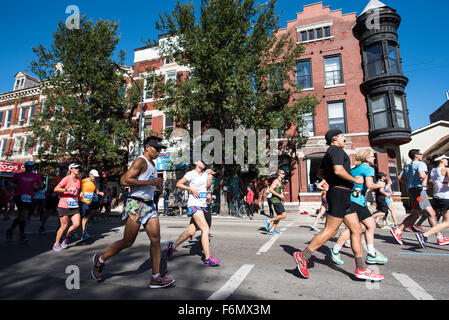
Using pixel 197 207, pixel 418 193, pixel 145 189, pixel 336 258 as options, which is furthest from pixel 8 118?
pixel 418 193

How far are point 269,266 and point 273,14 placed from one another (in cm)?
1629

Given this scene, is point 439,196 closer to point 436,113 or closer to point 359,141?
point 359,141

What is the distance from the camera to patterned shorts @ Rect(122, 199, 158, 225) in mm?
3430

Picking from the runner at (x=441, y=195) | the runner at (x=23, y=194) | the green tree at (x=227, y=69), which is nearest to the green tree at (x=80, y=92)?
the green tree at (x=227, y=69)

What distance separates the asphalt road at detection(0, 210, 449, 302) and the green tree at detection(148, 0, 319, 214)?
10498 millimetres

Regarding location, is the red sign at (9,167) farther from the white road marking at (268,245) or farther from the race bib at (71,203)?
the white road marking at (268,245)

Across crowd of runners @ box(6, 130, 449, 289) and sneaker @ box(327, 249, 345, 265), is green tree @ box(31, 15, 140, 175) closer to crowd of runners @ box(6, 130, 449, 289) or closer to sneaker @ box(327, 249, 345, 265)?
crowd of runners @ box(6, 130, 449, 289)

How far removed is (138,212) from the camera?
3.44 m

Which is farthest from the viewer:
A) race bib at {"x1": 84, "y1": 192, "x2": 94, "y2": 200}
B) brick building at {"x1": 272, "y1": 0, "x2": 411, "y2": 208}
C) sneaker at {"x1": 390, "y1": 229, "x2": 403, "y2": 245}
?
brick building at {"x1": 272, "y1": 0, "x2": 411, "y2": 208}

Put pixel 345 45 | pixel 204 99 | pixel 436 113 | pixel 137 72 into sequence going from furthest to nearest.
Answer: pixel 436 113
pixel 137 72
pixel 345 45
pixel 204 99

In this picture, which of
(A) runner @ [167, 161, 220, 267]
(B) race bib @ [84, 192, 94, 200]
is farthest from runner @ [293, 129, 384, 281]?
(B) race bib @ [84, 192, 94, 200]

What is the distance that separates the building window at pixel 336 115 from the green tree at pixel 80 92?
15647 millimetres

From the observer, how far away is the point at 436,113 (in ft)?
101

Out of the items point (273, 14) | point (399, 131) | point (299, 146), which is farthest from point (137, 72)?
point (399, 131)
